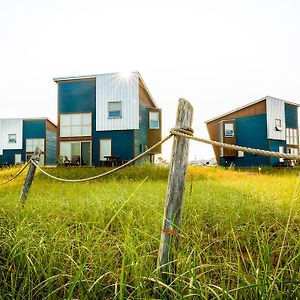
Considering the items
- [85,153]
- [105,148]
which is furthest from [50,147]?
[105,148]

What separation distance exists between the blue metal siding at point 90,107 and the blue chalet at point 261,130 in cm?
1132

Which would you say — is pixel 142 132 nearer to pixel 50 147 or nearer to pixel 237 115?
pixel 237 115

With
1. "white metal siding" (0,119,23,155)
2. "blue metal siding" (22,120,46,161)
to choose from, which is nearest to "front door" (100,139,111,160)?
"blue metal siding" (22,120,46,161)

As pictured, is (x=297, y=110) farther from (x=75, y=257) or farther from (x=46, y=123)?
(x=75, y=257)

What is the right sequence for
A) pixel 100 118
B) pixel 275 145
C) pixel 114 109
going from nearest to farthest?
1. pixel 114 109
2. pixel 100 118
3. pixel 275 145

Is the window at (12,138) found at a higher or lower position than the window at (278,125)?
lower

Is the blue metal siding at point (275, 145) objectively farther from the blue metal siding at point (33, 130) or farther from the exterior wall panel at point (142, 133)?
the blue metal siding at point (33, 130)

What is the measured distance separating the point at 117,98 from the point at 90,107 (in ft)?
7.54

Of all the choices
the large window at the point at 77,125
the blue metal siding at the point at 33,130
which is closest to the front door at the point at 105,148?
the large window at the point at 77,125

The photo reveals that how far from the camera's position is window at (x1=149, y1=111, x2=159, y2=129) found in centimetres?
2441

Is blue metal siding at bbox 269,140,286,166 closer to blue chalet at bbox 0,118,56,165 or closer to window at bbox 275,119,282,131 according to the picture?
window at bbox 275,119,282,131

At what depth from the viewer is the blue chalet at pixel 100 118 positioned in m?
21.7

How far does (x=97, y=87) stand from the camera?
22.2m

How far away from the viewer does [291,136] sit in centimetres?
3017
